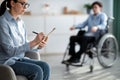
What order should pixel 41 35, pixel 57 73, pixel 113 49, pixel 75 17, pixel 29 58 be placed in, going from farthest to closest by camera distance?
pixel 75 17, pixel 113 49, pixel 57 73, pixel 29 58, pixel 41 35

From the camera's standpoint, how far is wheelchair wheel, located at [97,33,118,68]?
4137mm

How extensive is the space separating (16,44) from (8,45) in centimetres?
13

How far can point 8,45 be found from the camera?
2.11m

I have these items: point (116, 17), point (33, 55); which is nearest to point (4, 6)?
point (33, 55)

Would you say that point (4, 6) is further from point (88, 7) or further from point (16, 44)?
point (88, 7)

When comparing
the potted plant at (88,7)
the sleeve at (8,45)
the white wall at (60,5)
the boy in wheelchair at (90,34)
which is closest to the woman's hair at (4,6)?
the sleeve at (8,45)

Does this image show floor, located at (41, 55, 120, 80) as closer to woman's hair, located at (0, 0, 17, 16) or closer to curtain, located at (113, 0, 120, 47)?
curtain, located at (113, 0, 120, 47)

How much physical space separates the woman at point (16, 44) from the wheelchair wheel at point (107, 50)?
1919mm

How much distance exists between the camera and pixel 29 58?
258 centimetres

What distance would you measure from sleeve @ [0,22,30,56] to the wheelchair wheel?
2.14m

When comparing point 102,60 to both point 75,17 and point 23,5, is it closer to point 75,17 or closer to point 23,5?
point 75,17

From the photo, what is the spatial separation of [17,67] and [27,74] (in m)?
0.10

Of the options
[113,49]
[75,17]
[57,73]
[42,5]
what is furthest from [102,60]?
[42,5]

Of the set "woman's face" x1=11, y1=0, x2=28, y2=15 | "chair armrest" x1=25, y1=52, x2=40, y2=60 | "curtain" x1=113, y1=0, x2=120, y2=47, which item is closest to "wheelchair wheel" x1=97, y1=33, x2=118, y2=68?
"curtain" x1=113, y1=0, x2=120, y2=47
